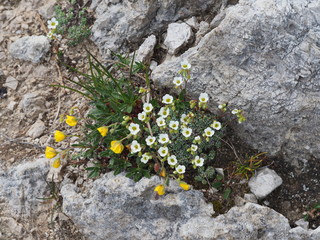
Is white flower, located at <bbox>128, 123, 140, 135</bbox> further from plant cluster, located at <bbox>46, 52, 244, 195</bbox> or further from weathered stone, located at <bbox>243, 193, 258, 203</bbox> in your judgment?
weathered stone, located at <bbox>243, 193, 258, 203</bbox>

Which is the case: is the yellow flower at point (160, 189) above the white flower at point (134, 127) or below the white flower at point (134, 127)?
below

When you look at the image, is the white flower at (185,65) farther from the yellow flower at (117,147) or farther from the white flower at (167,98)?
the yellow flower at (117,147)

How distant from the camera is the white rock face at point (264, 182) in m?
4.27

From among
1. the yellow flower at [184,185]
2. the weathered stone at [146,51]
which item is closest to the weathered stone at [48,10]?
the weathered stone at [146,51]

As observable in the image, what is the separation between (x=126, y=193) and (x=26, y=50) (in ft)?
8.99

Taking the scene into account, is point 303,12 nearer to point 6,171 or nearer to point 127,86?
point 127,86

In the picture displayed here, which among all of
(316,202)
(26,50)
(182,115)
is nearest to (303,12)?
(182,115)

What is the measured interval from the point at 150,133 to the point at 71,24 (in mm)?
2397

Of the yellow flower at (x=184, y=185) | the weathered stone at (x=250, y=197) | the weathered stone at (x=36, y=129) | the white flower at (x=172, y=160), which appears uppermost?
the weathered stone at (x=36, y=129)

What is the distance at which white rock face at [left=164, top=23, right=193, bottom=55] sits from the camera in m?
4.97

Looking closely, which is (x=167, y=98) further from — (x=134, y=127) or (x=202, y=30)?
(x=202, y=30)

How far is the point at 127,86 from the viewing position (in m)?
4.57

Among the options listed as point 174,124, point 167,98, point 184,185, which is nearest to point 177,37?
point 167,98

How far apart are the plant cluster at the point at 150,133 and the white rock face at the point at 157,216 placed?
14 centimetres
